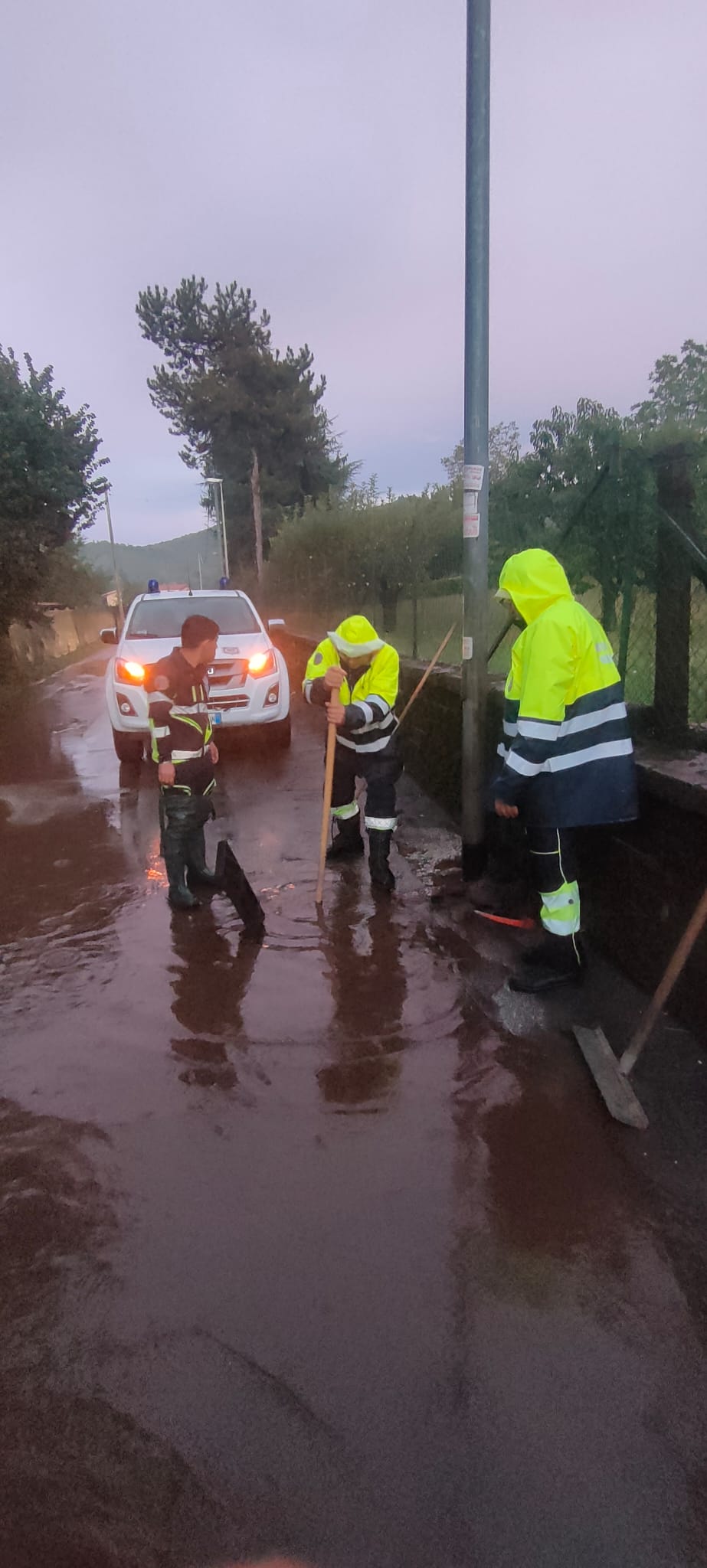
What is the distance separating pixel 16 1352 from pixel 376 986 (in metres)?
2.24

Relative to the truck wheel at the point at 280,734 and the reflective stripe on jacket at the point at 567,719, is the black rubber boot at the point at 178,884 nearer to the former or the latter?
the reflective stripe on jacket at the point at 567,719

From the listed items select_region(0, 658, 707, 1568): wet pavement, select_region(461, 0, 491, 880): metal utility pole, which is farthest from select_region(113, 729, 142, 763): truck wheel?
select_region(0, 658, 707, 1568): wet pavement

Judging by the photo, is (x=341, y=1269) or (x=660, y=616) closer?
(x=341, y=1269)

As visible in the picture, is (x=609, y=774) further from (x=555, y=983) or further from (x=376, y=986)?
(x=376, y=986)

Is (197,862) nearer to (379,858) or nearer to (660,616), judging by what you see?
(379,858)

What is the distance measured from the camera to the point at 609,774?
3832 mm

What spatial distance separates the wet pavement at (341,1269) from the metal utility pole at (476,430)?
3.88 ft

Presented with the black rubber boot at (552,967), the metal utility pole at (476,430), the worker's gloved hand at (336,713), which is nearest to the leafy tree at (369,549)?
the metal utility pole at (476,430)

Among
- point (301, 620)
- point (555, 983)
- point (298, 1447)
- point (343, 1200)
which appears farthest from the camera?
point (301, 620)

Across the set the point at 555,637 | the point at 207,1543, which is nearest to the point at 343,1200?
the point at 207,1543

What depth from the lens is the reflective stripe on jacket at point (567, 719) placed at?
3.74 meters

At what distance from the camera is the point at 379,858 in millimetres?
5648

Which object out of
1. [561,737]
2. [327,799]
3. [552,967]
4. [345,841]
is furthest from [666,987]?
[345,841]

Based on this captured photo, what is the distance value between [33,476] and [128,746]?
939 cm
